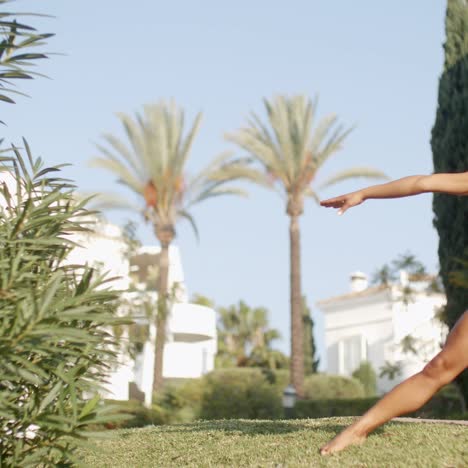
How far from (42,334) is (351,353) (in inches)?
1714

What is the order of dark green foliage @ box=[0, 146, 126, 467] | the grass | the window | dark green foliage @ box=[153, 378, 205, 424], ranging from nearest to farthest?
dark green foliage @ box=[0, 146, 126, 467] → the grass → dark green foliage @ box=[153, 378, 205, 424] → the window

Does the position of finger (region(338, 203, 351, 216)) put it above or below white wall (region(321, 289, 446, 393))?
below

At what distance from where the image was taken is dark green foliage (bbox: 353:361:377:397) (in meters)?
42.9

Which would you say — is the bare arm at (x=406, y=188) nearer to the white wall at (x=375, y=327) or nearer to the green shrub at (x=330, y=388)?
the green shrub at (x=330, y=388)

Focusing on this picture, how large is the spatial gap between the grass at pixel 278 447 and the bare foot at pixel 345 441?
47 millimetres

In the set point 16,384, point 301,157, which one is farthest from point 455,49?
point 16,384

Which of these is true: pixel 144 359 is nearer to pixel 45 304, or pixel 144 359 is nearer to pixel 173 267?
pixel 173 267

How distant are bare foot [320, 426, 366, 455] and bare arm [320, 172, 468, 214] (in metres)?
1.62

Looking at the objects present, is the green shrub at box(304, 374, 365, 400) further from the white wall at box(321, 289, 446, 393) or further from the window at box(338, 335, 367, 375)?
the window at box(338, 335, 367, 375)

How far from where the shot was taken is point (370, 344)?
46875 millimetres

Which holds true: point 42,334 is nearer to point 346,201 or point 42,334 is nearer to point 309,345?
point 346,201

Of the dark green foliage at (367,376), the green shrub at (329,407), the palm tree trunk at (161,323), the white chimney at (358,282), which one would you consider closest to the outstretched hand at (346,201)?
the green shrub at (329,407)

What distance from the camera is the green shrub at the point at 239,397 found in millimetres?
25844

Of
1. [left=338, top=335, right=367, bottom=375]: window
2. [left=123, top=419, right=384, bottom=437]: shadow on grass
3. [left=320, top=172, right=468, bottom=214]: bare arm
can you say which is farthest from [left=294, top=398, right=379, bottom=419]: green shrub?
[left=338, top=335, right=367, bottom=375]: window
